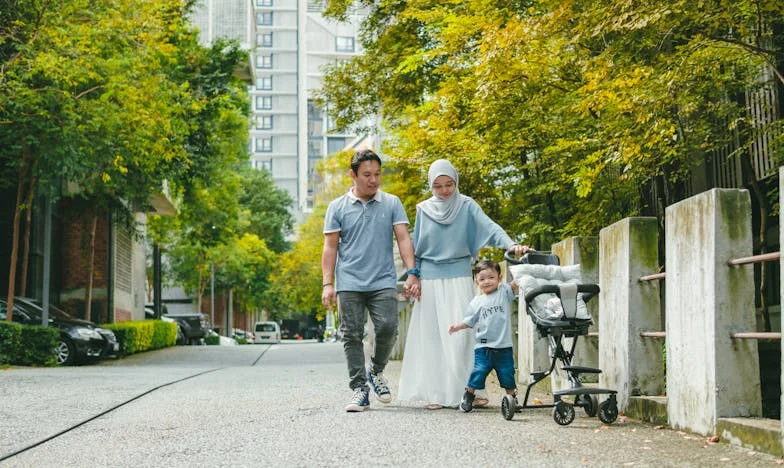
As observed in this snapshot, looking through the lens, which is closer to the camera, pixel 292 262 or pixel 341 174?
pixel 341 174

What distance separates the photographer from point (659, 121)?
10109 millimetres

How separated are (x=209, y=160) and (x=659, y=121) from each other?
2049 centimetres

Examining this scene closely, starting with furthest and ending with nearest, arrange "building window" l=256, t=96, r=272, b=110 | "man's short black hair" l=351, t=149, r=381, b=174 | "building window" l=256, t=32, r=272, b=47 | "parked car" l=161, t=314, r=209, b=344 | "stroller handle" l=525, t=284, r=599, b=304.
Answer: "building window" l=256, t=32, r=272, b=47 → "building window" l=256, t=96, r=272, b=110 → "parked car" l=161, t=314, r=209, b=344 → "man's short black hair" l=351, t=149, r=381, b=174 → "stroller handle" l=525, t=284, r=599, b=304

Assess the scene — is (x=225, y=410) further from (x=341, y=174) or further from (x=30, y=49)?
(x=341, y=174)

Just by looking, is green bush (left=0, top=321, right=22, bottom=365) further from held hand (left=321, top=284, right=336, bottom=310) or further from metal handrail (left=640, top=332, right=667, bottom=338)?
metal handrail (left=640, top=332, right=667, bottom=338)

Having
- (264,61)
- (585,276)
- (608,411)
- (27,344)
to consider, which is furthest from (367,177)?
(264,61)

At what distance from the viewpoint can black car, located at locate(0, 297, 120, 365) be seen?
2148cm

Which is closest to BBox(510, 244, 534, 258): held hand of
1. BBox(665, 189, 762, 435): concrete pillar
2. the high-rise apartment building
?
BBox(665, 189, 762, 435): concrete pillar

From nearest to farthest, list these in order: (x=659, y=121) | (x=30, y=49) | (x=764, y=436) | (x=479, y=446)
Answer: (x=764, y=436) → (x=479, y=446) → (x=659, y=121) → (x=30, y=49)

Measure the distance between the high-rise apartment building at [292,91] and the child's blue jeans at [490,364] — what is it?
457 feet

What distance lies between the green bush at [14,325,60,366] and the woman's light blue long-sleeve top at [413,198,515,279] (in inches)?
526

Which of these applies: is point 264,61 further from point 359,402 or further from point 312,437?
point 312,437

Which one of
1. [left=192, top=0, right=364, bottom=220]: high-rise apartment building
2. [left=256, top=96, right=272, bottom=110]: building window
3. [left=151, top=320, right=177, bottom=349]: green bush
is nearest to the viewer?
[left=151, top=320, right=177, bottom=349]: green bush

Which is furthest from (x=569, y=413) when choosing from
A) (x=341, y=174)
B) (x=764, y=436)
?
(x=341, y=174)
